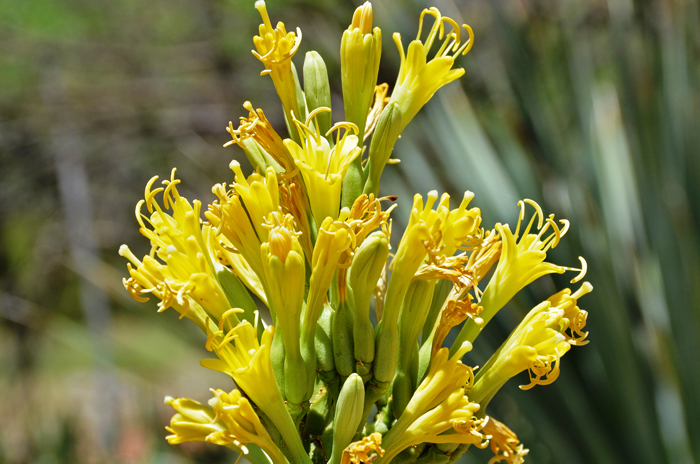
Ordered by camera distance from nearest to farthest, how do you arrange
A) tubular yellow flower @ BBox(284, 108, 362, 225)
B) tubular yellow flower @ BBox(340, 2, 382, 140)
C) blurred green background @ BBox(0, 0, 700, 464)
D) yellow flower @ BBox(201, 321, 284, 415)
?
yellow flower @ BBox(201, 321, 284, 415) < tubular yellow flower @ BBox(284, 108, 362, 225) < tubular yellow flower @ BBox(340, 2, 382, 140) < blurred green background @ BBox(0, 0, 700, 464)

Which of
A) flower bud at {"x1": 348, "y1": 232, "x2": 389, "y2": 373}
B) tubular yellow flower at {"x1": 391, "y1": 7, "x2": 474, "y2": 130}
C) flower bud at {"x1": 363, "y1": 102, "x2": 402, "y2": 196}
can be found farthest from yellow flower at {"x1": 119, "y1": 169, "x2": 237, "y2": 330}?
tubular yellow flower at {"x1": 391, "y1": 7, "x2": 474, "y2": 130}

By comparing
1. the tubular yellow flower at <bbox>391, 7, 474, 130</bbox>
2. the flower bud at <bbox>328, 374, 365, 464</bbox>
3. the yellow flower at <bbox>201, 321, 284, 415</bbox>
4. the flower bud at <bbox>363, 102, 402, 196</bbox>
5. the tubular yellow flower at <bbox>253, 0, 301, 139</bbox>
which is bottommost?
the flower bud at <bbox>328, 374, 365, 464</bbox>

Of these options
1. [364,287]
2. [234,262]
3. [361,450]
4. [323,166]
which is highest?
[323,166]

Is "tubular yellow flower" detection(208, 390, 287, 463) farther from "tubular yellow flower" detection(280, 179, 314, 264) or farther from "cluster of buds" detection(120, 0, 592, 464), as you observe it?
"tubular yellow flower" detection(280, 179, 314, 264)

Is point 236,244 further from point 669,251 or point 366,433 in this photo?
point 669,251

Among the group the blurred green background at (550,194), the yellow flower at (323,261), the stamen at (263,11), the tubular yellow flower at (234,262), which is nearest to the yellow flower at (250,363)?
the yellow flower at (323,261)

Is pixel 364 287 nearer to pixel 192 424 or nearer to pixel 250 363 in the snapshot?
pixel 250 363

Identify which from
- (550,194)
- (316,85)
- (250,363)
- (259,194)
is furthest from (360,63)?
(550,194)

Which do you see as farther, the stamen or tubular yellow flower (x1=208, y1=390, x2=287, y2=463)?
the stamen

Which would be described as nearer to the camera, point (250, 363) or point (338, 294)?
point (250, 363)
